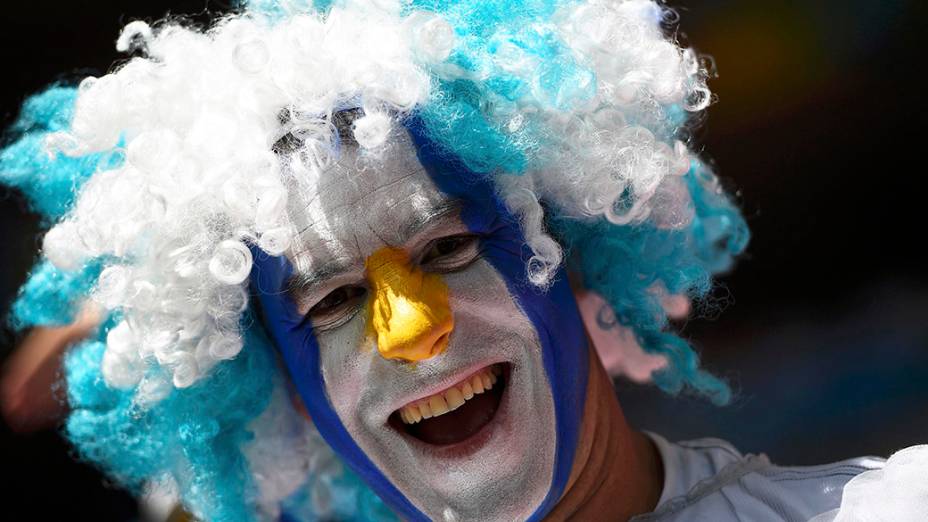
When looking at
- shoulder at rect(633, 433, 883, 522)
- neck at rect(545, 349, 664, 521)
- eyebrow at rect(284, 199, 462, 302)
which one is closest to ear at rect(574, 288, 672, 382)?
neck at rect(545, 349, 664, 521)

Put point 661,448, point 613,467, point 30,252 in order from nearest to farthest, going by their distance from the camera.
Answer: point 613,467
point 661,448
point 30,252

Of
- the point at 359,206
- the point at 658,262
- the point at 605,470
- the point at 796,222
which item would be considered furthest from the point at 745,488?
the point at 796,222

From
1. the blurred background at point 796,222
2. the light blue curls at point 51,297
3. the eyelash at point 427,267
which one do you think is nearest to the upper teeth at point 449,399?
the eyelash at point 427,267

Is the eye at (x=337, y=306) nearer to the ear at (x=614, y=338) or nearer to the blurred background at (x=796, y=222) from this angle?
the ear at (x=614, y=338)

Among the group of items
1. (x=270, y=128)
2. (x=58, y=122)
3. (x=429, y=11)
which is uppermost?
(x=429, y=11)

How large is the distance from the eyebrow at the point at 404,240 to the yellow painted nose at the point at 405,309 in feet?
0.13

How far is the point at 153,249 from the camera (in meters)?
2.00

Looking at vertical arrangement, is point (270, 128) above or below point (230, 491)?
above

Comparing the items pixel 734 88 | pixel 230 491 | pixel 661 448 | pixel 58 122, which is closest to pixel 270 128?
pixel 58 122

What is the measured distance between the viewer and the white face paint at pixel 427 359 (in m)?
1.95

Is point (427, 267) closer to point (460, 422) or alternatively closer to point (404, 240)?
point (404, 240)

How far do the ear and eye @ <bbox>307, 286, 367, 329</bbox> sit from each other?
562 millimetres

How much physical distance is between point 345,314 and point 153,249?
15.3 inches

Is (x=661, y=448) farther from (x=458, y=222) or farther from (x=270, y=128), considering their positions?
(x=270, y=128)
